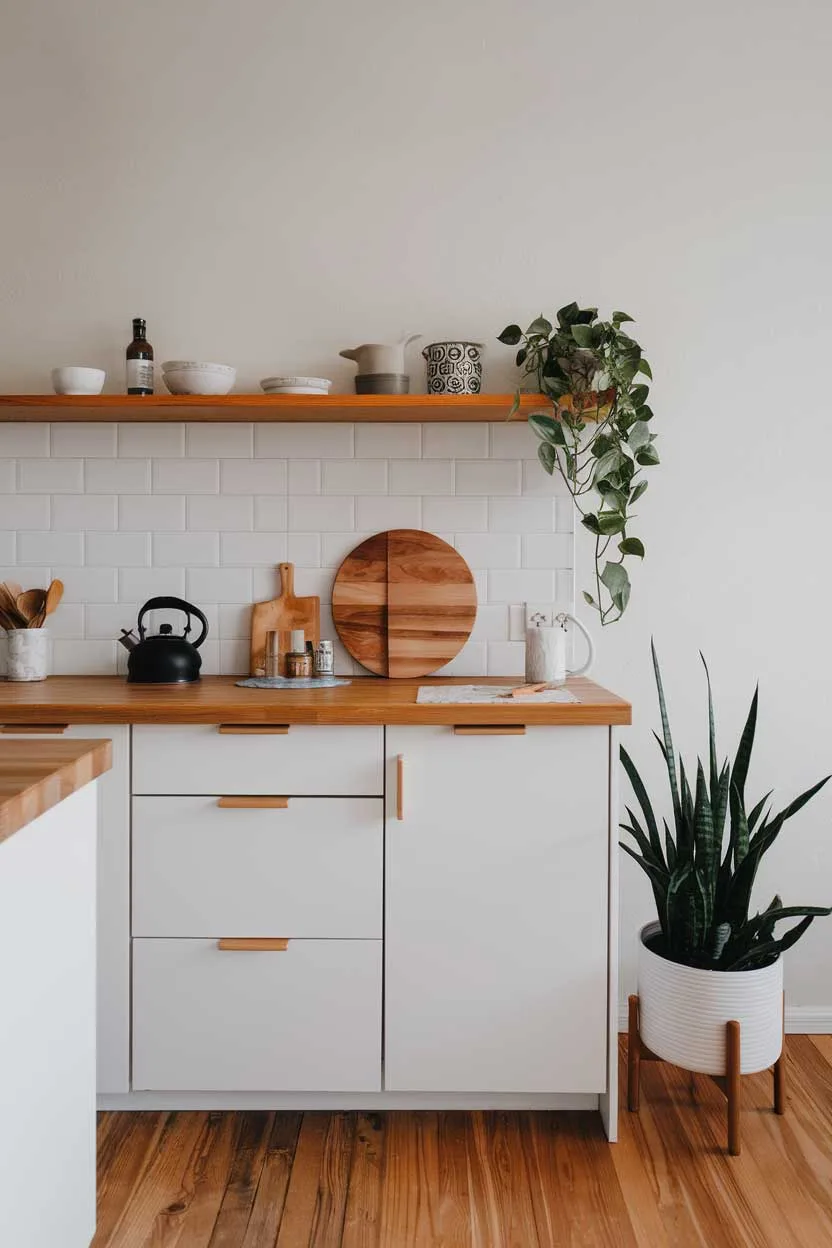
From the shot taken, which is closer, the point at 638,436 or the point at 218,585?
the point at 638,436

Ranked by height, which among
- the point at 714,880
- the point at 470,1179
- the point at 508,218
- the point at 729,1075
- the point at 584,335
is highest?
the point at 508,218

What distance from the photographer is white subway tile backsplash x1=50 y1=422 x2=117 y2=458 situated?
2830 millimetres

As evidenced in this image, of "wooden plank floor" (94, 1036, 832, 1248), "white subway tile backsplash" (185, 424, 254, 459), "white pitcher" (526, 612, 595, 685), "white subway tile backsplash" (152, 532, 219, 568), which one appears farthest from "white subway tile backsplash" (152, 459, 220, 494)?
"wooden plank floor" (94, 1036, 832, 1248)

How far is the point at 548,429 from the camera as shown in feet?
8.23

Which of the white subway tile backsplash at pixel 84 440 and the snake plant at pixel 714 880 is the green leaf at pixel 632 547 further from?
the white subway tile backsplash at pixel 84 440

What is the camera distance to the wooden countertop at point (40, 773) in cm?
119

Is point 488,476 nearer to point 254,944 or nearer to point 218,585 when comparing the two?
point 218,585

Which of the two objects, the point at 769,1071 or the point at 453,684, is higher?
the point at 453,684

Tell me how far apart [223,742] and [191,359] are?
3.95 feet

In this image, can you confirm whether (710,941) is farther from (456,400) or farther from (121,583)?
(121,583)

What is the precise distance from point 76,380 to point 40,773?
1.57 metres

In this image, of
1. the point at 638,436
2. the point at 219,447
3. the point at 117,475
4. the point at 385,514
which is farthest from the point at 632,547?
the point at 117,475

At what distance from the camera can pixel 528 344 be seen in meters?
2.60

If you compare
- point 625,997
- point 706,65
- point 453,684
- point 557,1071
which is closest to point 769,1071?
point 625,997
